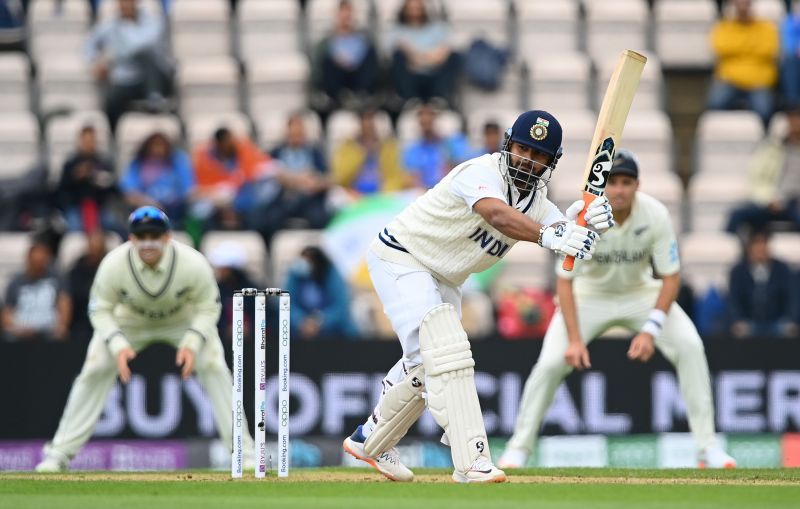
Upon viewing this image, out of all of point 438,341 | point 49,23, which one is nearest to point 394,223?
point 438,341

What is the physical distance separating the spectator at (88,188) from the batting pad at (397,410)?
5080 millimetres

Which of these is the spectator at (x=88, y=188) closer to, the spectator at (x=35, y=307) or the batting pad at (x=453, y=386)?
the spectator at (x=35, y=307)

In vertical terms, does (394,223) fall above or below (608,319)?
above

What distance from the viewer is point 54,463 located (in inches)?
374

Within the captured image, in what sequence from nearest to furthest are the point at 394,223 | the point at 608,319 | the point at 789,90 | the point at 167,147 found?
1. the point at 394,223
2. the point at 608,319
3. the point at 167,147
4. the point at 789,90

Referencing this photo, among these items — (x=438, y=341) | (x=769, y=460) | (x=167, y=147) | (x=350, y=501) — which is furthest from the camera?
(x=167, y=147)

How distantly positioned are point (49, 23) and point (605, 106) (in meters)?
7.88

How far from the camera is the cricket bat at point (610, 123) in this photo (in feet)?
23.4

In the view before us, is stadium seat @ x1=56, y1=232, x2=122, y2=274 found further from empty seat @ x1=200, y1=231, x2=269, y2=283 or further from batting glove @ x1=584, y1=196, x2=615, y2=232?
batting glove @ x1=584, y1=196, x2=615, y2=232

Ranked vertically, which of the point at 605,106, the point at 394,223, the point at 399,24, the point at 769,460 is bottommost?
the point at 769,460

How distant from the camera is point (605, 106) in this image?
7203 mm

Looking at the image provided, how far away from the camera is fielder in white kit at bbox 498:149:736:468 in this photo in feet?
29.7

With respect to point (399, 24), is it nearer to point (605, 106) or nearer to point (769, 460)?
point (769, 460)

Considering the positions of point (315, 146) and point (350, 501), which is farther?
point (315, 146)
